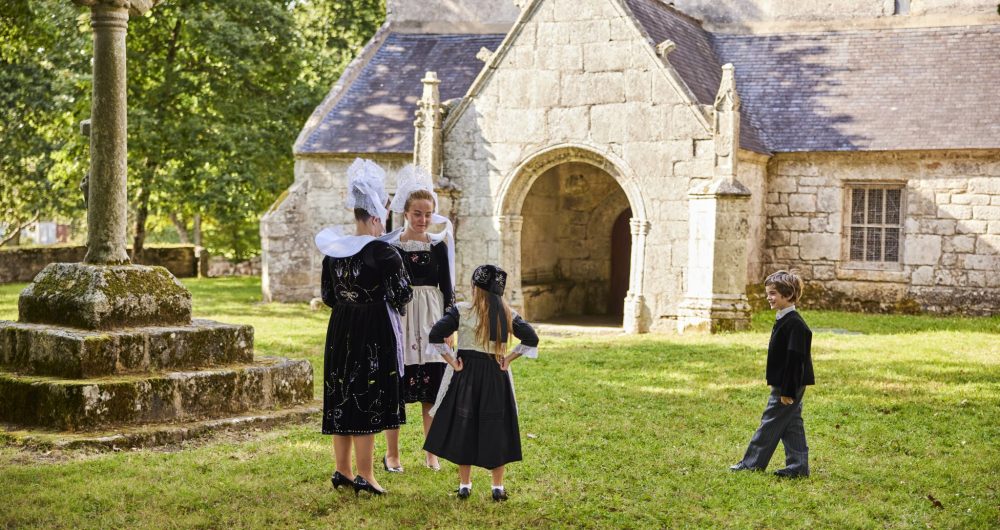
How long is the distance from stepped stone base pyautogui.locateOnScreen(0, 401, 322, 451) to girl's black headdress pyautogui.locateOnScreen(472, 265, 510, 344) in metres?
2.77

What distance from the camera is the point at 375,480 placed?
6.24 metres

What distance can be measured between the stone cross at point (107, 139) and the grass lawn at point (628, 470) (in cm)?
188

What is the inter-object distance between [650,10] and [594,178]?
120 inches

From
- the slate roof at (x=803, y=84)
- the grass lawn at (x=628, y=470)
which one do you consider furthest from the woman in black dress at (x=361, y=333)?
the slate roof at (x=803, y=84)

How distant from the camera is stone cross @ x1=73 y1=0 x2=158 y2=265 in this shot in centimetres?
798

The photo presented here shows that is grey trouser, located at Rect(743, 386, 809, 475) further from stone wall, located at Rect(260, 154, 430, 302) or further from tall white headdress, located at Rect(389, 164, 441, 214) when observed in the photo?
stone wall, located at Rect(260, 154, 430, 302)

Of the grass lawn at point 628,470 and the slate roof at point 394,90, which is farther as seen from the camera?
the slate roof at point 394,90

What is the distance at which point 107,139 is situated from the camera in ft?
26.2

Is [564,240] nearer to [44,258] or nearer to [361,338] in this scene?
[361,338]

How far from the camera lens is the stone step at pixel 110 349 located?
24.3 feet

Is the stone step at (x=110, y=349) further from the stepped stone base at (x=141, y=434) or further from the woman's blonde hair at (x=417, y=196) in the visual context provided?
the woman's blonde hair at (x=417, y=196)

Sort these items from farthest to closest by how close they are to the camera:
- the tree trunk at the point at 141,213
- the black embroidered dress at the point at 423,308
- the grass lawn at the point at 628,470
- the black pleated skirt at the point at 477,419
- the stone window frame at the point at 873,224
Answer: the tree trunk at the point at 141,213 → the stone window frame at the point at 873,224 → the black embroidered dress at the point at 423,308 → the black pleated skirt at the point at 477,419 → the grass lawn at the point at 628,470

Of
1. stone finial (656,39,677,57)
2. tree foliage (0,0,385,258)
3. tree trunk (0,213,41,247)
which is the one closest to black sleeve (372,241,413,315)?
stone finial (656,39,677,57)

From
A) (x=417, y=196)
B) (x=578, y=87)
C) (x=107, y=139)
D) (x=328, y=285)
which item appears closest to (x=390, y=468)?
(x=328, y=285)
